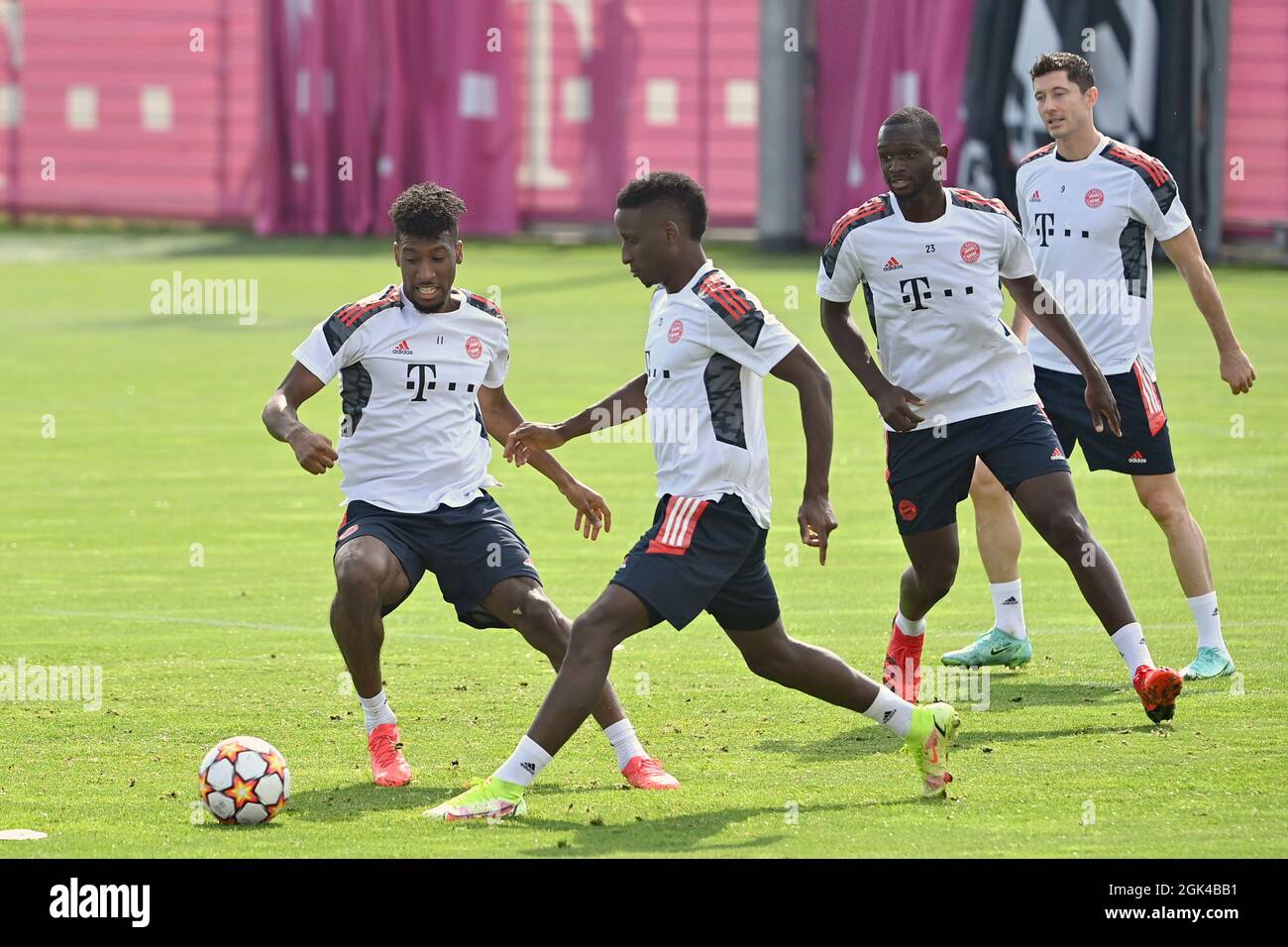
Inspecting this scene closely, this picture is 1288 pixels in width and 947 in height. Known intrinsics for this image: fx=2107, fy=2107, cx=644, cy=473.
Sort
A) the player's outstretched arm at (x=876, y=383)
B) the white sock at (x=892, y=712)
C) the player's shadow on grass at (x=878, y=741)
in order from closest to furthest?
the white sock at (x=892, y=712) → the player's shadow on grass at (x=878, y=741) → the player's outstretched arm at (x=876, y=383)

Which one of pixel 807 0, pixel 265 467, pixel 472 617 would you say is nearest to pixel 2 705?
pixel 472 617

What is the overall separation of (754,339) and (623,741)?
5.02 feet

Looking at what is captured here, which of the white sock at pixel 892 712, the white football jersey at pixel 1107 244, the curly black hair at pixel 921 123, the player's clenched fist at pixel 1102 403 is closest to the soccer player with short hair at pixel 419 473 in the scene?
the white sock at pixel 892 712

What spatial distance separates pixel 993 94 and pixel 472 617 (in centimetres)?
2362

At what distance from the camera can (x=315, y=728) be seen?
8.41m

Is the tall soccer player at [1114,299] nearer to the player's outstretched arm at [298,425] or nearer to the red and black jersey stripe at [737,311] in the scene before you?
the red and black jersey stripe at [737,311]

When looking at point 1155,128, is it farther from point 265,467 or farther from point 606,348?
point 265,467

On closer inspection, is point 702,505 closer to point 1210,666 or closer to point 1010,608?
point 1010,608

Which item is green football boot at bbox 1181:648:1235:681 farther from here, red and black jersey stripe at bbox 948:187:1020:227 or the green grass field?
red and black jersey stripe at bbox 948:187:1020:227

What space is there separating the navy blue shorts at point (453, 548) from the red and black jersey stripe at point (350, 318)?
0.62m

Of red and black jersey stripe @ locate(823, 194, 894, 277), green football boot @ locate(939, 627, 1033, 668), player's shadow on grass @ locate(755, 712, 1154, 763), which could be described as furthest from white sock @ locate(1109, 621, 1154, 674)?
red and black jersey stripe @ locate(823, 194, 894, 277)

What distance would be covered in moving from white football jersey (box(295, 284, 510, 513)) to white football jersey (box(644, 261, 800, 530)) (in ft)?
3.35

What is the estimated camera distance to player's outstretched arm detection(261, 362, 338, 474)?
7086mm

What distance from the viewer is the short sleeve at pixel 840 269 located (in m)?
8.48
